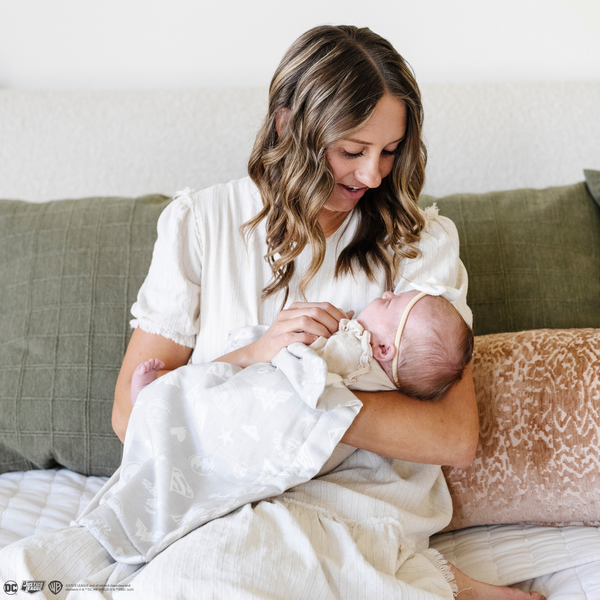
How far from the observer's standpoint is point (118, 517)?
116 centimetres

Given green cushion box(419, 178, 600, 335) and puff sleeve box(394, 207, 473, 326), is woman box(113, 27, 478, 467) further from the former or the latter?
green cushion box(419, 178, 600, 335)

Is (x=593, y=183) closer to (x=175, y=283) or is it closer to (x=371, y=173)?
(x=371, y=173)

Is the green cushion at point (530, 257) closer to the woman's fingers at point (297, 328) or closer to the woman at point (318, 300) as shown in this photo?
the woman at point (318, 300)

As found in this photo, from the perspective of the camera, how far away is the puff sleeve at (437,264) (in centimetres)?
143

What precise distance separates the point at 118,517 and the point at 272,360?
16.6 inches

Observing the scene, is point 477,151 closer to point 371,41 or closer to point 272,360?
point 371,41

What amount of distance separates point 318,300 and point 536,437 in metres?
0.59

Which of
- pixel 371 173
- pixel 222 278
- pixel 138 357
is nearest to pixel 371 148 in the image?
pixel 371 173

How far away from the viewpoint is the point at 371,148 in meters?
1.31

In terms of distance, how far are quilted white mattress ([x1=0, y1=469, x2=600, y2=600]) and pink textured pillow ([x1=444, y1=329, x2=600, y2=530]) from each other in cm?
4

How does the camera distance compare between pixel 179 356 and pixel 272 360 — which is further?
pixel 179 356

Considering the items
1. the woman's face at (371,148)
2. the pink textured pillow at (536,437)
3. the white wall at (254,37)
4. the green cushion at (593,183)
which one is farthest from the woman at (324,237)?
the white wall at (254,37)

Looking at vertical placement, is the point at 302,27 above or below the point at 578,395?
above

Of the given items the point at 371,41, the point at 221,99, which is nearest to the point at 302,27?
the point at 221,99
